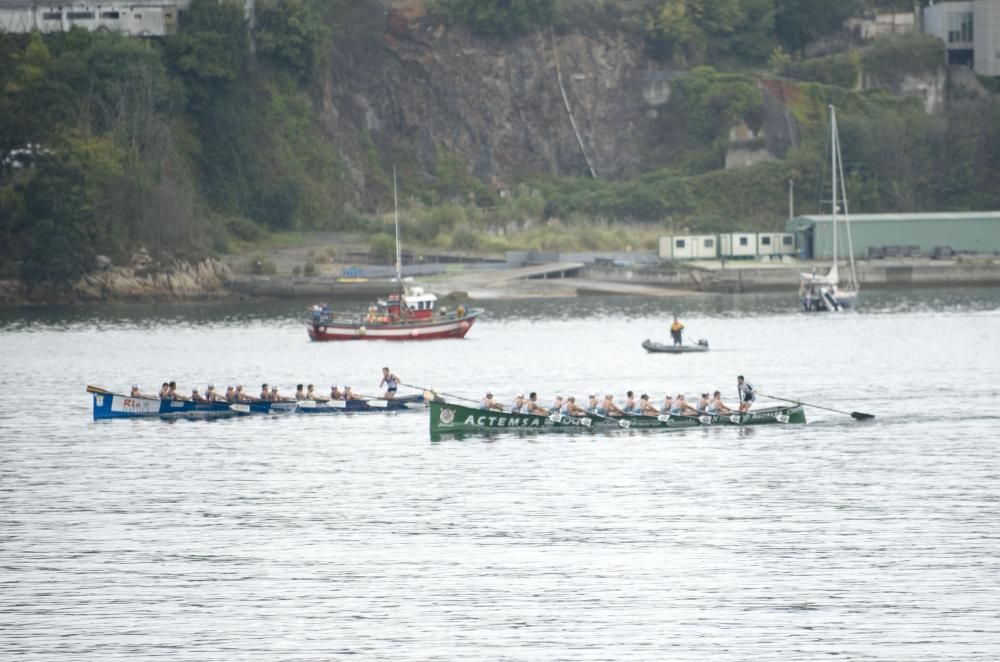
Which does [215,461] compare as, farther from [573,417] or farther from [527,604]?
[527,604]

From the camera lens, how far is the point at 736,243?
161750 millimetres

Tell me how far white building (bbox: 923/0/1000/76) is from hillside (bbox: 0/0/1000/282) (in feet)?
8.02

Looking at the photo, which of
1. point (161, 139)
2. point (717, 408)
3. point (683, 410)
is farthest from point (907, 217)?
point (683, 410)

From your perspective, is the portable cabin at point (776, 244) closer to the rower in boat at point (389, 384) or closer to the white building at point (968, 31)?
the white building at point (968, 31)

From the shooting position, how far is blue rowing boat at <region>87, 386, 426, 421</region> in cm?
7806

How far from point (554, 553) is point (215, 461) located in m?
22.1

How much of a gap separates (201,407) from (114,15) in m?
92.7

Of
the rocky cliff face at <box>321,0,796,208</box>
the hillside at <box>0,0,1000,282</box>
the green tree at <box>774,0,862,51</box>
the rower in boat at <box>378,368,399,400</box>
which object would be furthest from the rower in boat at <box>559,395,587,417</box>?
the green tree at <box>774,0,862,51</box>

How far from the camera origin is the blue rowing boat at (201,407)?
256 ft

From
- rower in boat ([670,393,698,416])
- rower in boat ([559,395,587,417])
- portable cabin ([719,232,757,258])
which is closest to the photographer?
rower in boat ([559,395,587,417])

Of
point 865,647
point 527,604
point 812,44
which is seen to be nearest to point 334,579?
point 527,604

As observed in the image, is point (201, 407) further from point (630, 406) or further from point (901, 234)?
point (901, 234)

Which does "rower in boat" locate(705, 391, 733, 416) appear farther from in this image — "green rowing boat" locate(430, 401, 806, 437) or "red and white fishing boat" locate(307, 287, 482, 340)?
"red and white fishing boat" locate(307, 287, 482, 340)

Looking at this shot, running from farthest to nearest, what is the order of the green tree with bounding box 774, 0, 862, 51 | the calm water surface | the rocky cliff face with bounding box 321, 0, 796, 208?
the green tree with bounding box 774, 0, 862, 51
the rocky cliff face with bounding box 321, 0, 796, 208
the calm water surface
